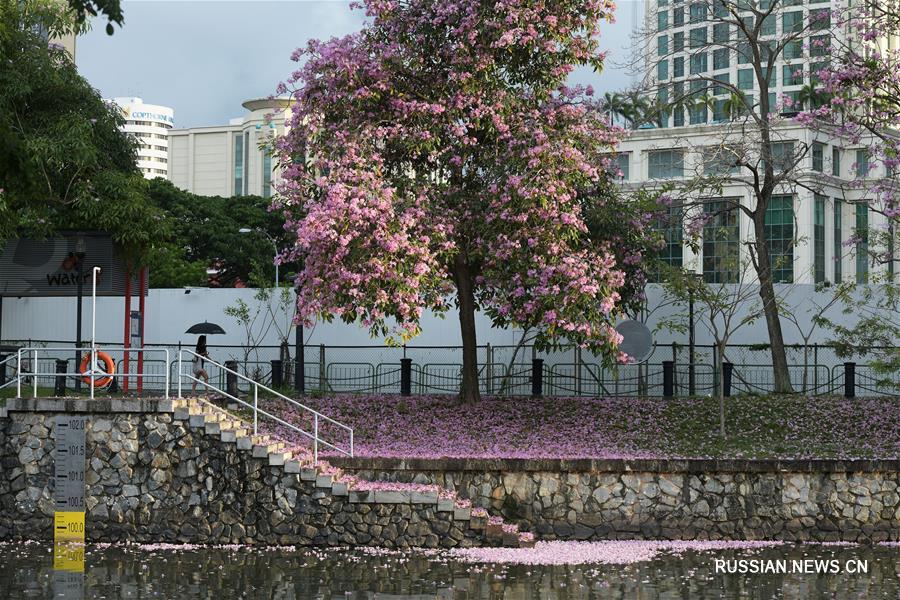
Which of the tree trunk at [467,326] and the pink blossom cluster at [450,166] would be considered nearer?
the pink blossom cluster at [450,166]

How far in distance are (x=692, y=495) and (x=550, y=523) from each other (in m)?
2.28

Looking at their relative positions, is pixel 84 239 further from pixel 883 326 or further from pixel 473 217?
pixel 883 326

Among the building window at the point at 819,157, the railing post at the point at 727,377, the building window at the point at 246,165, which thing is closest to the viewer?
the railing post at the point at 727,377

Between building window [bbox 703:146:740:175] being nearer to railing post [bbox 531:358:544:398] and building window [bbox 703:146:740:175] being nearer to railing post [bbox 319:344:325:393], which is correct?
railing post [bbox 531:358:544:398]

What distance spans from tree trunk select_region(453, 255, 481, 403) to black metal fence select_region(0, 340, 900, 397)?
7.52ft

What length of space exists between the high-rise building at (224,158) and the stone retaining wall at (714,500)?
14068 cm

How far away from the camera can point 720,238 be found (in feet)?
101

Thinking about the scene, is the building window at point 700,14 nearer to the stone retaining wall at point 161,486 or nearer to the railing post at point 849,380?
the railing post at point 849,380

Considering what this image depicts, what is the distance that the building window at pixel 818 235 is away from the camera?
7594 centimetres

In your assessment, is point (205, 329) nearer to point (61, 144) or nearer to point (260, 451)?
point (61, 144)

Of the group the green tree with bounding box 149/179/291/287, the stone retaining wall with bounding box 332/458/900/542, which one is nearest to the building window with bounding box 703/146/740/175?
the stone retaining wall with bounding box 332/458/900/542

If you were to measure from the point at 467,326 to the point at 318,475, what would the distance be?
8094mm

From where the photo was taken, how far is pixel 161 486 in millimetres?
19281

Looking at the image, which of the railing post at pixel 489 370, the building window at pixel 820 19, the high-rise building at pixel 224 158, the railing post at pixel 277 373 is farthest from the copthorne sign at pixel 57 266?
the high-rise building at pixel 224 158
